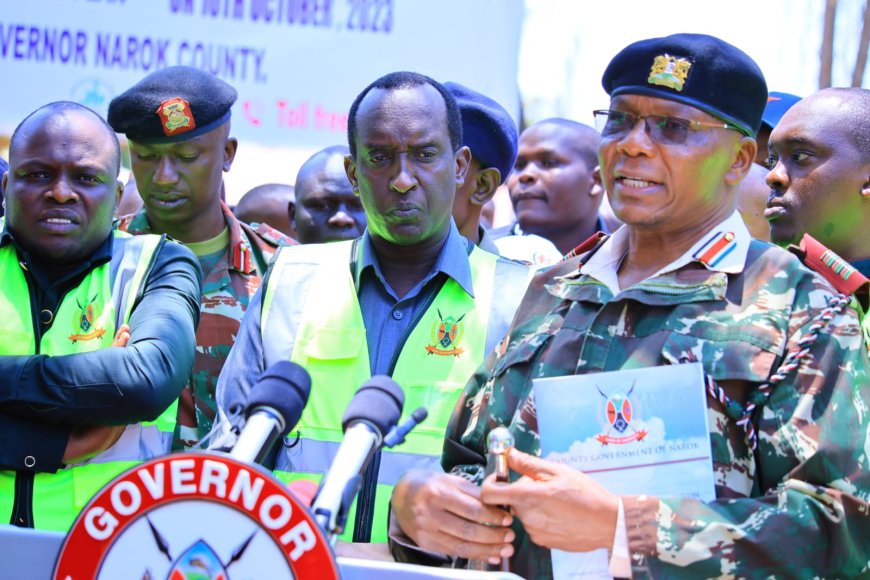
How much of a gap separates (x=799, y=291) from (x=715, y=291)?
182 millimetres

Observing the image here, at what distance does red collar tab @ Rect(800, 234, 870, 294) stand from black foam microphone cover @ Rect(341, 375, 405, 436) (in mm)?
1309

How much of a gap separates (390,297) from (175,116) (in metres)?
1.63

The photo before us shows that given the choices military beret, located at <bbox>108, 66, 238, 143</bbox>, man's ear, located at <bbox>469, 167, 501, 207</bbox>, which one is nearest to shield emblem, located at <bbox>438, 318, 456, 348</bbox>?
man's ear, located at <bbox>469, 167, 501, 207</bbox>

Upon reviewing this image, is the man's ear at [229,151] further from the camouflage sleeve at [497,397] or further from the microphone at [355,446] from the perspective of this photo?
the microphone at [355,446]

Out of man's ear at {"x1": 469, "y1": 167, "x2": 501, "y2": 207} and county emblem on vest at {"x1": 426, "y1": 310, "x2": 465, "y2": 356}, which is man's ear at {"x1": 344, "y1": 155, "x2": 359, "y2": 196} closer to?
county emblem on vest at {"x1": 426, "y1": 310, "x2": 465, "y2": 356}

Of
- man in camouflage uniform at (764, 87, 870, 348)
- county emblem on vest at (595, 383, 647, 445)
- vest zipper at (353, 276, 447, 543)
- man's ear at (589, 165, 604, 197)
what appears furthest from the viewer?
man's ear at (589, 165, 604, 197)

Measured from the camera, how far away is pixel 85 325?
3.83m

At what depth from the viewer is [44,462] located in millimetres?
3621

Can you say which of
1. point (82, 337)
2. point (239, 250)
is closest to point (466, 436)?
point (82, 337)

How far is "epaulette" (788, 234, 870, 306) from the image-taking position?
2.94 m

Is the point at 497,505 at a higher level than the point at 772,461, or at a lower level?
lower

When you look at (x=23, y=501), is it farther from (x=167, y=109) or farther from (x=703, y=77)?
(x=703, y=77)

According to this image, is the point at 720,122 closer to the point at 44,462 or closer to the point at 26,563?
the point at 26,563

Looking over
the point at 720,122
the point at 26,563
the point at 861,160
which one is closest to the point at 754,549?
the point at 720,122
